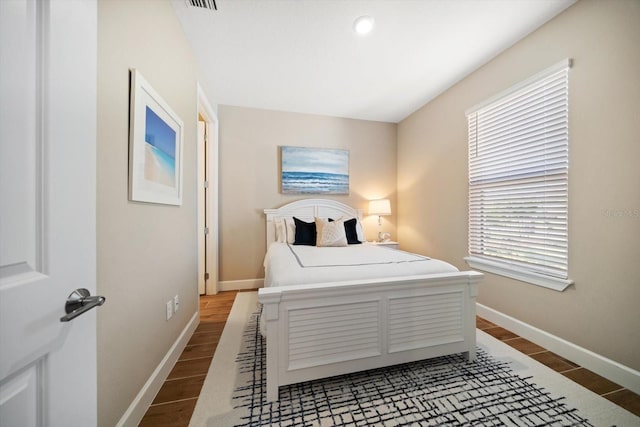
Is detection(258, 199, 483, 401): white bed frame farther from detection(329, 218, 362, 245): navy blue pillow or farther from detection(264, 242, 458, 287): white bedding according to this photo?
detection(329, 218, 362, 245): navy blue pillow

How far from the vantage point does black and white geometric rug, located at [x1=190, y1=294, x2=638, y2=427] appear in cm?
123

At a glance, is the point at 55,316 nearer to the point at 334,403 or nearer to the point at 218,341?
the point at 334,403

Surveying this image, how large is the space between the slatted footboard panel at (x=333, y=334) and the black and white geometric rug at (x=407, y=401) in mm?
195

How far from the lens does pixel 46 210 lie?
19.8 inches

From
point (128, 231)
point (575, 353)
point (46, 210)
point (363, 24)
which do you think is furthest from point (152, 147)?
point (575, 353)

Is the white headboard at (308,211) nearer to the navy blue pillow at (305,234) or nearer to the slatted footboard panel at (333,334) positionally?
the navy blue pillow at (305,234)

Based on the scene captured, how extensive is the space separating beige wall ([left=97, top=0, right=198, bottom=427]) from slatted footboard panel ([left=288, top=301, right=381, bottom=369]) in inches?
31.4

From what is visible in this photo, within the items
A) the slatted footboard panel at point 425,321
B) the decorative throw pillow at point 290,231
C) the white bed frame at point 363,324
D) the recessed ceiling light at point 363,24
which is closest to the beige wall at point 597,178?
the white bed frame at point 363,324

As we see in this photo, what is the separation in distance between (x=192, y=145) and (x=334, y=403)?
2.24 m

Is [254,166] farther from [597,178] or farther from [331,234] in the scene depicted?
[597,178]

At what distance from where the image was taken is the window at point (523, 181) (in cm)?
183

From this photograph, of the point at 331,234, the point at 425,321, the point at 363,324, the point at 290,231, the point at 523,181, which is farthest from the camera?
the point at 290,231

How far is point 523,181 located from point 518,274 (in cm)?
81

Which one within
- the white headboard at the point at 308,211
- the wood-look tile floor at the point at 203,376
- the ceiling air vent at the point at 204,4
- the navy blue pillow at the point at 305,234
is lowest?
the wood-look tile floor at the point at 203,376
